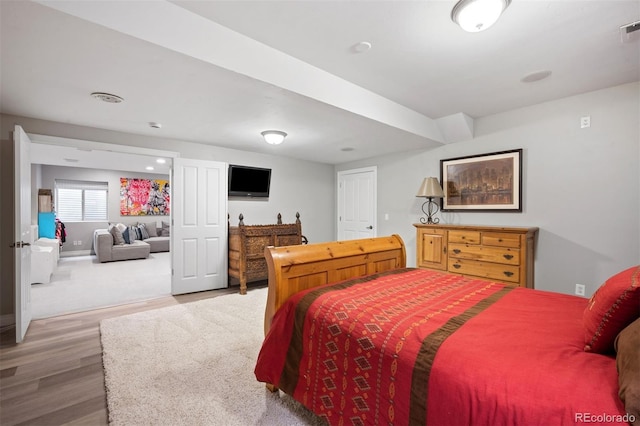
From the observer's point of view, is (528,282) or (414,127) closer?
(528,282)

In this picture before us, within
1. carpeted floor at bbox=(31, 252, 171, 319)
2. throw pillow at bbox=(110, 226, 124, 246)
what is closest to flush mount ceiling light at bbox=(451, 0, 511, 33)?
carpeted floor at bbox=(31, 252, 171, 319)

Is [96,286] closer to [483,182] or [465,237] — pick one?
[465,237]

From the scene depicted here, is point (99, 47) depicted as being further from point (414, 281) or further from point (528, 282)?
point (528, 282)

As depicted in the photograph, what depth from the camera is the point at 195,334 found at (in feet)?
9.12

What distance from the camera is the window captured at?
7.86m

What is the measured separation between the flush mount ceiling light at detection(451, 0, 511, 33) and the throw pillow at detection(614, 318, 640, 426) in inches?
69.2

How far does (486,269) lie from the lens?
3348mm

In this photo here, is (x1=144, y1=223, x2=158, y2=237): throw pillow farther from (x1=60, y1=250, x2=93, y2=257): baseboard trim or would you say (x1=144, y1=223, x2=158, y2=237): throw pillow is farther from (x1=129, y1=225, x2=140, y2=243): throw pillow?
(x1=60, y1=250, x2=93, y2=257): baseboard trim

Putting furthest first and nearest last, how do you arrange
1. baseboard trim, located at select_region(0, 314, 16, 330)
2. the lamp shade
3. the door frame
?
the lamp shade → the door frame → baseboard trim, located at select_region(0, 314, 16, 330)

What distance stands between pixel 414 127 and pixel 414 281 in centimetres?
233

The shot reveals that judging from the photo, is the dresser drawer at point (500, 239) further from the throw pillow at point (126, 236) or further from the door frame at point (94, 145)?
the throw pillow at point (126, 236)

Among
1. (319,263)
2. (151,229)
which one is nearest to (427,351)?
(319,263)

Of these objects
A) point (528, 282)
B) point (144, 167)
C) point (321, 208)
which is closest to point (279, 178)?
point (321, 208)
